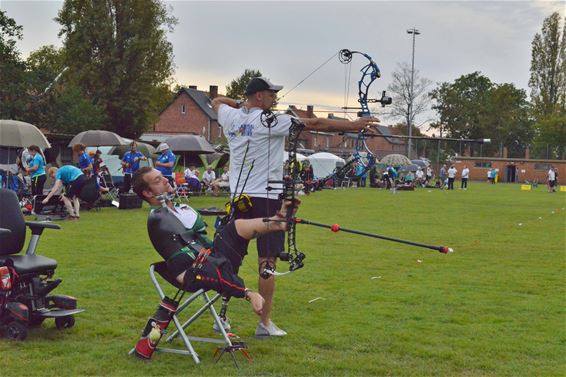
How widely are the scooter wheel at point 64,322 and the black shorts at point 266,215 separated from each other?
1.74 metres

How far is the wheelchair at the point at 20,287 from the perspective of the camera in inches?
224

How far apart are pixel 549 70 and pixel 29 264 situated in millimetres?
95126

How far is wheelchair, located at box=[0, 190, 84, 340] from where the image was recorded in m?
5.70

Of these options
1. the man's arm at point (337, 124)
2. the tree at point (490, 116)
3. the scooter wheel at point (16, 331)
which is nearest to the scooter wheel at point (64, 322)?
the scooter wheel at point (16, 331)

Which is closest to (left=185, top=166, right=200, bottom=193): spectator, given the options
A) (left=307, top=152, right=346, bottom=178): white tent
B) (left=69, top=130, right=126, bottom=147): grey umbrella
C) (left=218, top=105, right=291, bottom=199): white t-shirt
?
(left=69, top=130, right=126, bottom=147): grey umbrella

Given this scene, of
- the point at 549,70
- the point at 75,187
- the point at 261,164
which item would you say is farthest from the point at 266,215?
the point at 549,70

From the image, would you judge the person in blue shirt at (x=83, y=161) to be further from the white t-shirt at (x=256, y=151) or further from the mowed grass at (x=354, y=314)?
the white t-shirt at (x=256, y=151)

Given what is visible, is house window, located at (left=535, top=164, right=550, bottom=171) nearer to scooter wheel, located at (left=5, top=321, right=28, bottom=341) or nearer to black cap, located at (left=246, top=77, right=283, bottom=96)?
black cap, located at (left=246, top=77, right=283, bottom=96)

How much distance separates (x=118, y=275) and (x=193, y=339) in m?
3.42

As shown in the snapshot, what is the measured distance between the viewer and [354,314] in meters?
6.89

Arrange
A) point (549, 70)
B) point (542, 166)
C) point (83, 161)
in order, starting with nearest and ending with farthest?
point (83, 161) → point (542, 166) → point (549, 70)

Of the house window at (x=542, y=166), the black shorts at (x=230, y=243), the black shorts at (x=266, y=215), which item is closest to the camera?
the black shorts at (x=230, y=243)

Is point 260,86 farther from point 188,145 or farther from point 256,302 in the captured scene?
point 188,145

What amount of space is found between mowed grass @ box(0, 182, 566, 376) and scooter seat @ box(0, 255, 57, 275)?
575mm
